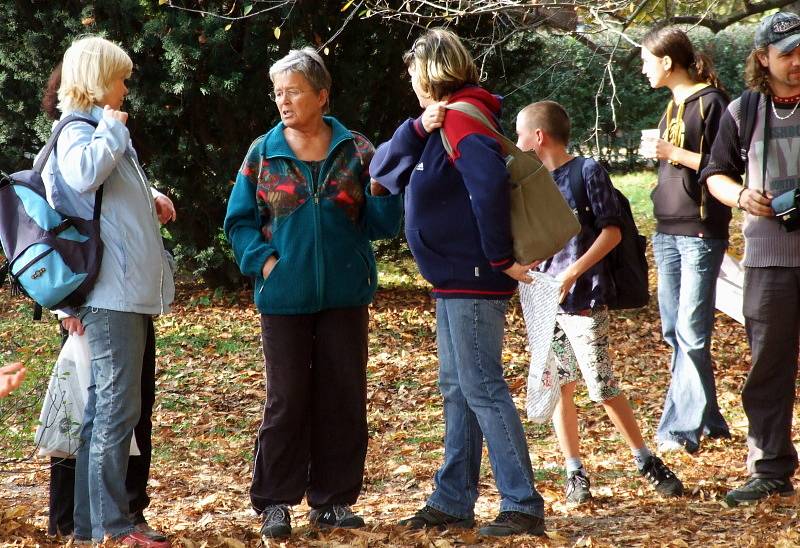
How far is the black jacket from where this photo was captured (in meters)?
6.13

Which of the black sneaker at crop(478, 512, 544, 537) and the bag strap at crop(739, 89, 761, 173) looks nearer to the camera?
the black sneaker at crop(478, 512, 544, 537)

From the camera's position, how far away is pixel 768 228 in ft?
16.2

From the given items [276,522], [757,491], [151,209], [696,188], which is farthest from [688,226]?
[151,209]

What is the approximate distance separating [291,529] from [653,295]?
8459 millimetres

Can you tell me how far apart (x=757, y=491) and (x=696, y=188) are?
77.6 inches

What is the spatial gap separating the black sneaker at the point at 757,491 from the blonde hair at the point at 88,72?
11.6 ft

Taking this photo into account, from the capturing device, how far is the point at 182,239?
38.2 ft

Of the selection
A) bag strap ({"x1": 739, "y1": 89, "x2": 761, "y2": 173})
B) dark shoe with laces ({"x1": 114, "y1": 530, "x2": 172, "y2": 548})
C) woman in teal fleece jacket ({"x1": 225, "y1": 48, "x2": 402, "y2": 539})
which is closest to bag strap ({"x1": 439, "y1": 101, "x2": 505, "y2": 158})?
woman in teal fleece jacket ({"x1": 225, "y1": 48, "x2": 402, "y2": 539})

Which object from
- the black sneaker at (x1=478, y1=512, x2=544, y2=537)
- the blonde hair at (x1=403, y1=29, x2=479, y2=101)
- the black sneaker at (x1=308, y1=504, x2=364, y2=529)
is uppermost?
the blonde hair at (x1=403, y1=29, x2=479, y2=101)

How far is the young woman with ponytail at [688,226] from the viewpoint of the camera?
20.2 feet

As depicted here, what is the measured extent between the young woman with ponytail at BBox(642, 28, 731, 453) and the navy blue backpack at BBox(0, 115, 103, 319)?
3384 millimetres

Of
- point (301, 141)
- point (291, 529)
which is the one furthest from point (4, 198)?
point (291, 529)

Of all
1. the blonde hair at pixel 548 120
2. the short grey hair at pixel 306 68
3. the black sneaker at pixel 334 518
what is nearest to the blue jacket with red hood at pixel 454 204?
the short grey hair at pixel 306 68

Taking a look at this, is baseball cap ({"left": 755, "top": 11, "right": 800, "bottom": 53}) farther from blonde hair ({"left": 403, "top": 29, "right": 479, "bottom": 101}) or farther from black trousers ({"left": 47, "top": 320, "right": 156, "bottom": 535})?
black trousers ({"left": 47, "top": 320, "right": 156, "bottom": 535})
